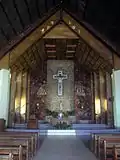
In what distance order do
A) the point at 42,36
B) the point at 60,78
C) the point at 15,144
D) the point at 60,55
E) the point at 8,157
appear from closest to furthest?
1. the point at 8,157
2. the point at 15,144
3. the point at 42,36
4. the point at 60,78
5. the point at 60,55

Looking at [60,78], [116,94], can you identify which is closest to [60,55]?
[60,78]

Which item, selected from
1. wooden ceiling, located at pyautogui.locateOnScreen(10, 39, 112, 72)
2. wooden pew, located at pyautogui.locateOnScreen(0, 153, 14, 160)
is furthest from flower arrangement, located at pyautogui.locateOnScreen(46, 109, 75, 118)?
wooden pew, located at pyautogui.locateOnScreen(0, 153, 14, 160)

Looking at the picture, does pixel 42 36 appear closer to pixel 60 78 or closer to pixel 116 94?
pixel 60 78

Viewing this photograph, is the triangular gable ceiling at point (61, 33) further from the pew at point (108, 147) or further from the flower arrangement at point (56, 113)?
the pew at point (108, 147)

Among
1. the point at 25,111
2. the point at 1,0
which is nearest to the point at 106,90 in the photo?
the point at 25,111

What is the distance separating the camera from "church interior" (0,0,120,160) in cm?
928

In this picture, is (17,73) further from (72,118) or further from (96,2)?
(96,2)

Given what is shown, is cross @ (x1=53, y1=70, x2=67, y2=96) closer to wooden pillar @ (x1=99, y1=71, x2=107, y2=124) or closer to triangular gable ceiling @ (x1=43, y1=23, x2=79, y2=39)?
wooden pillar @ (x1=99, y1=71, x2=107, y2=124)

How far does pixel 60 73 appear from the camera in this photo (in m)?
16.4

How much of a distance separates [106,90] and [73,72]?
3.01 m

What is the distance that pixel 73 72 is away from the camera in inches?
681

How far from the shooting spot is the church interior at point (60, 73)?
30.4ft

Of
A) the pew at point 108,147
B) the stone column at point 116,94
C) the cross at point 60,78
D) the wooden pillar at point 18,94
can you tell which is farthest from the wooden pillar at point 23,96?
the pew at point 108,147

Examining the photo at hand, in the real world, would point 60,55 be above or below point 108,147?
above
